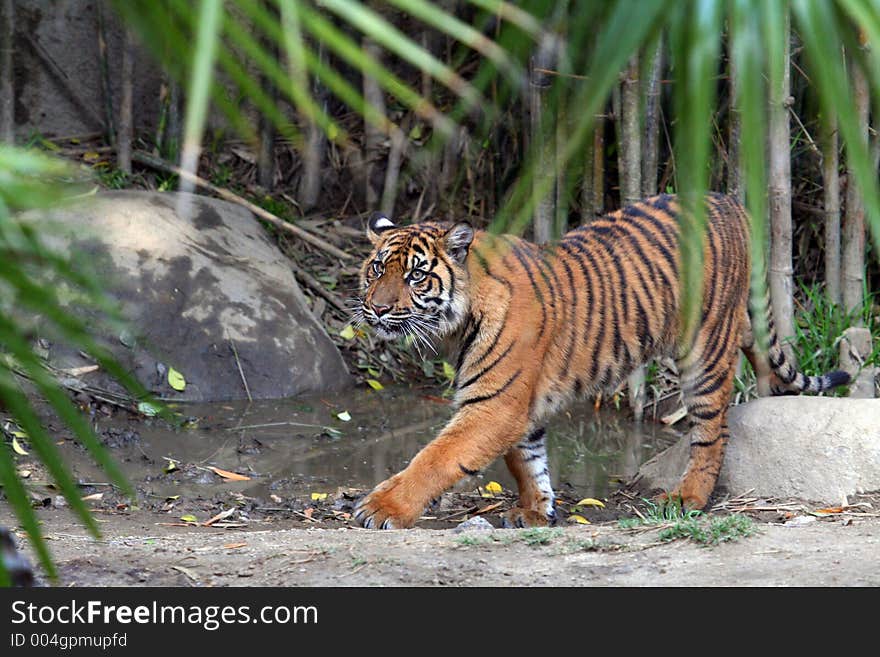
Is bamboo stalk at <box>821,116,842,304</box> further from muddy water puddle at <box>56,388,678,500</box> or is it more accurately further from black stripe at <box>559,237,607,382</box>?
black stripe at <box>559,237,607,382</box>

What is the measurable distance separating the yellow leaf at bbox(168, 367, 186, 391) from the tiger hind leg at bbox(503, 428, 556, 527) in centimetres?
200

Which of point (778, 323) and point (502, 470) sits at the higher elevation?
point (778, 323)

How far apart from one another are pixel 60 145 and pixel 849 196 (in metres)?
5.14

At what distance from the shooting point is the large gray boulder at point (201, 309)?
5.84 metres

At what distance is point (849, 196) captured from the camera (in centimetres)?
577

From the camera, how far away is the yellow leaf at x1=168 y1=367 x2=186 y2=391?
228 inches

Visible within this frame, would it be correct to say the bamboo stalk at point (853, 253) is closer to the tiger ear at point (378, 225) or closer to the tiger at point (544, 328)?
the tiger at point (544, 328)

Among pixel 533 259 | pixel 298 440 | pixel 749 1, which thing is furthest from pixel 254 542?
pixel 749 1

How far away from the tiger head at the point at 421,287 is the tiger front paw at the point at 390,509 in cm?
63

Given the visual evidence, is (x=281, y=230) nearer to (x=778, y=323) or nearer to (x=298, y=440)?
(x=298, y=440)

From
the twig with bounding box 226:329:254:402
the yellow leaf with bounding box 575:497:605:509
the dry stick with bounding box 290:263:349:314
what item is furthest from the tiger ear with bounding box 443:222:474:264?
the dry stick with bounding box 290:263:349:314

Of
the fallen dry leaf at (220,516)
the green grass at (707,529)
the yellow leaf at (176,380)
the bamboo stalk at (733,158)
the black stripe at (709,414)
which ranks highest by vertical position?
the bamboo stalk at (733,158)

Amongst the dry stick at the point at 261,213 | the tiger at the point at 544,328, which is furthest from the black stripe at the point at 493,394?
the dry stick at the point at 261,213

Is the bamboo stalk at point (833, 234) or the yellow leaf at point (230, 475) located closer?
the yellow leaf at point (230, 475)
